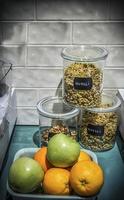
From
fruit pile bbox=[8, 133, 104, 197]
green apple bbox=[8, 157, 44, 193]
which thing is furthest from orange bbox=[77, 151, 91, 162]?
green apple bbox=[8, 157, 44, 193]

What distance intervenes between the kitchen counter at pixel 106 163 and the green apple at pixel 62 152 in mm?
106

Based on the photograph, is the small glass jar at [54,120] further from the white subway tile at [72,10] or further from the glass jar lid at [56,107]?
the white subway tile at [72,10]

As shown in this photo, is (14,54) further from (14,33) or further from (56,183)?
(56,183)

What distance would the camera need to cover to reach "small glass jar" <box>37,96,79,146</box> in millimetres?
892

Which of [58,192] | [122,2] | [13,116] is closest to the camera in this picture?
[58,192]

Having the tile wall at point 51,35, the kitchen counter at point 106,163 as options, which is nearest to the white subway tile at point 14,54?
the tile wall at point 51,35

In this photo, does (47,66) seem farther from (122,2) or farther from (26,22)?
(122,2)

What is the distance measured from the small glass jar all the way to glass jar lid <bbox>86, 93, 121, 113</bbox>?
6 centimetres

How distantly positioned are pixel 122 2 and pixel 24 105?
0.41 meters

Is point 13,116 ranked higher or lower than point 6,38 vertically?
lower

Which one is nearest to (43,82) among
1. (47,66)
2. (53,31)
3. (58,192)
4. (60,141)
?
(47,66)

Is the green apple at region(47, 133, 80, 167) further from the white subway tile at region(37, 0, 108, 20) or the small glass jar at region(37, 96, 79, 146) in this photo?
the white subway tile at region(37, 0, 108, 20)

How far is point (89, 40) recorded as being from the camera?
93 centimetres

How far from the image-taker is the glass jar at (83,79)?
837mm
